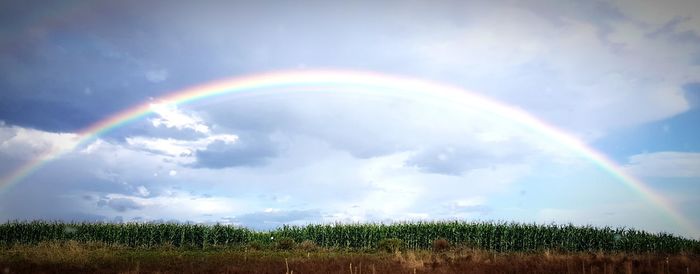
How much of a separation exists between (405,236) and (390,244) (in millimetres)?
4226

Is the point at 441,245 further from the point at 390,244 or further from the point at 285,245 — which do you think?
the point at 285,245

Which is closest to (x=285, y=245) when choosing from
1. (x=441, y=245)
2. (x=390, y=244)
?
(x=390, y=244)

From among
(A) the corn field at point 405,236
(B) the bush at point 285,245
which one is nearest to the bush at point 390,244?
(A) the corn field at point 405,236

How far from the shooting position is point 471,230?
43312 mm

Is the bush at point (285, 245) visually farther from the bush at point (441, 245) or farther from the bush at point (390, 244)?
the bush at point (441, 245)

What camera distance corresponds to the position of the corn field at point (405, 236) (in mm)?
42281

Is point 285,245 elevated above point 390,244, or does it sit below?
below

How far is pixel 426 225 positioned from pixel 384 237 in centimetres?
380

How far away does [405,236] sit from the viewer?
4459 centimetres

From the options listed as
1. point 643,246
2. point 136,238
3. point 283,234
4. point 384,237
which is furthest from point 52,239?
point 643,246

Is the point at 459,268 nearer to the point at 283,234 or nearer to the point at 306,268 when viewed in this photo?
the point at 306,268

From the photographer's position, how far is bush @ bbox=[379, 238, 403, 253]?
132 ft

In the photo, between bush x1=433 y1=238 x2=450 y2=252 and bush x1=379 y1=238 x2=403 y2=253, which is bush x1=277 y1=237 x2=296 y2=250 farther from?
bush x1=433 y1=238 x2=450 y2=252

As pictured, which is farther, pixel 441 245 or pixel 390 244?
pixel 441 245
